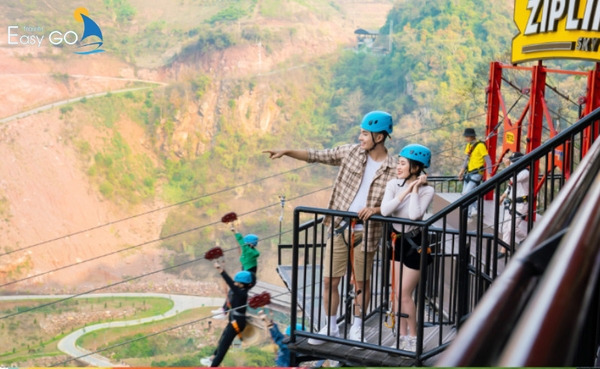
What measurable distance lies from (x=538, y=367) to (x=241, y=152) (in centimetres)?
5672

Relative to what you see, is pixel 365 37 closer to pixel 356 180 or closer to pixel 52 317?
pixel 52 317

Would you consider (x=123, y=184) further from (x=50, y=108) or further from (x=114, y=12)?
(x=114, y=12)

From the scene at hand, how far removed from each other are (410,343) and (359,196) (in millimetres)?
669

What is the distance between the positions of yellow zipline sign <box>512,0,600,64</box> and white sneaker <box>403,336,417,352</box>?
5503 mm

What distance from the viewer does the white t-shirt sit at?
334 cm

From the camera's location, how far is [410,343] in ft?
10.6

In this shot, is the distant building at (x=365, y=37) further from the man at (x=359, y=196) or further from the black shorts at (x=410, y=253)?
the black shorts at (x=410, y=253)

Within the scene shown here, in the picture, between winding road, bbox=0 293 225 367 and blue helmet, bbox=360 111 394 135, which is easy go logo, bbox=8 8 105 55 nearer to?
winding road, bbox=0 293 225 367

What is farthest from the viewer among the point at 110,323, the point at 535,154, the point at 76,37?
the point at 76,37

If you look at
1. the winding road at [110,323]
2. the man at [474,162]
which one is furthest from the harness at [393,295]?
the winding road at [110,323]

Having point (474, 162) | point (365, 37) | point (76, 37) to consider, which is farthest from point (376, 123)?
point (76, 37)

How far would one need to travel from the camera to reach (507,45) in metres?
54.2

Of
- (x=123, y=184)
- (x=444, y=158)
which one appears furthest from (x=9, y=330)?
(x=444, y=158)


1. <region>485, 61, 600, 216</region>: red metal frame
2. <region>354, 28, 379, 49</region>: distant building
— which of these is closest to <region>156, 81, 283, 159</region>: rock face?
<region>354, 28, 379, 49</region>: distant building
